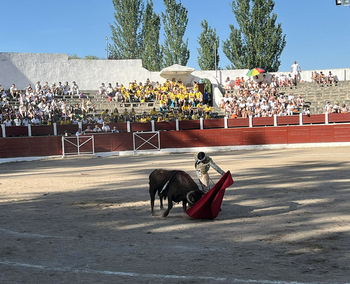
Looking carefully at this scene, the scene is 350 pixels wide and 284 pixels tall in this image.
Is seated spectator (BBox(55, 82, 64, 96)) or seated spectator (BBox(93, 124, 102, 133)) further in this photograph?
seated spectator (BBox(55, 82, 64, 96))

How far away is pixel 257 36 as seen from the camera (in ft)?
131

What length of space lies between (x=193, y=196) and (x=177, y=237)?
1213 millimetres

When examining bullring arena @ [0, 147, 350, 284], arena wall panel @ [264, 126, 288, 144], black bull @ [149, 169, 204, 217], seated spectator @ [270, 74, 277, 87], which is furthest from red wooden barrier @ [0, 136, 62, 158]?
black bull @ [149, 169, 204, 217]

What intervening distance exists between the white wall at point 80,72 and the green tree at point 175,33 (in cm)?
1276

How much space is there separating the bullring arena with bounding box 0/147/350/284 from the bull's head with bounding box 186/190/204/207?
1.15ft

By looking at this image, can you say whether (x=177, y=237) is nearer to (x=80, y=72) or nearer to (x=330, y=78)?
(x=80, y=72)

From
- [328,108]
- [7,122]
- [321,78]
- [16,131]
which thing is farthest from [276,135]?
[7,122]

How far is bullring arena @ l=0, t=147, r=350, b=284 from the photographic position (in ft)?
15.4

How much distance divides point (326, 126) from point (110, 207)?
1904cm

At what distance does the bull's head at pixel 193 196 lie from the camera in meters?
7.38

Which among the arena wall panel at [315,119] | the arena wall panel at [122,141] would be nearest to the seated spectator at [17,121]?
the arena wall panel at [122,141]

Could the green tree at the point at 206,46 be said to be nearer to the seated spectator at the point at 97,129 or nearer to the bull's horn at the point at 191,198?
the seated spectator at the point at 97,129

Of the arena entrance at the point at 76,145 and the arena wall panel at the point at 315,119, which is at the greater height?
the arena wall panel at the point at 315,119

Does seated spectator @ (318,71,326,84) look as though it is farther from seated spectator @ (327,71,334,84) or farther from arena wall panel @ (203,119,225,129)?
arena wall panel @ (203,119,225,129)
